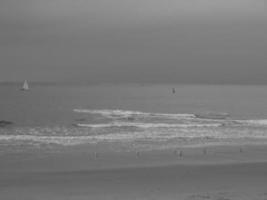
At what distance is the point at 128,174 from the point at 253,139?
1792 cm

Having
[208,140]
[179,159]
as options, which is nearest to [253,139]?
[208,140]

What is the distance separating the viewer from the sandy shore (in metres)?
18.2

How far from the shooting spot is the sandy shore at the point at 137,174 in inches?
716

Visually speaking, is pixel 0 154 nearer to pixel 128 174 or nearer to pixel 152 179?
pixel 128 174

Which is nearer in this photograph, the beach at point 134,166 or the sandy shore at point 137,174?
the sandy shore at point 137,174

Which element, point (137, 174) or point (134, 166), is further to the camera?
point (134, 166)

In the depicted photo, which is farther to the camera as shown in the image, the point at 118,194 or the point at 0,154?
the point at 0,154

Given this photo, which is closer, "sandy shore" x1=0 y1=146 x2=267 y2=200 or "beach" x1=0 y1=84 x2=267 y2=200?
"sandy shore" x1=0 y1=146 x2=267 y2=200

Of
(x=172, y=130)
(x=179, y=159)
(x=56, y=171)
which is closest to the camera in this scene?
(x=56, y=171)

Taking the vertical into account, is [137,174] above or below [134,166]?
below

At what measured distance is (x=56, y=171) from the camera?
2302 cm

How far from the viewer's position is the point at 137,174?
22609 millimetres

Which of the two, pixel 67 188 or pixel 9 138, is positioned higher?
pixel 9 138

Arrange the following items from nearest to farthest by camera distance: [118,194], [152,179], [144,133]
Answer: [118,194] → [152,179] → [144,133]
